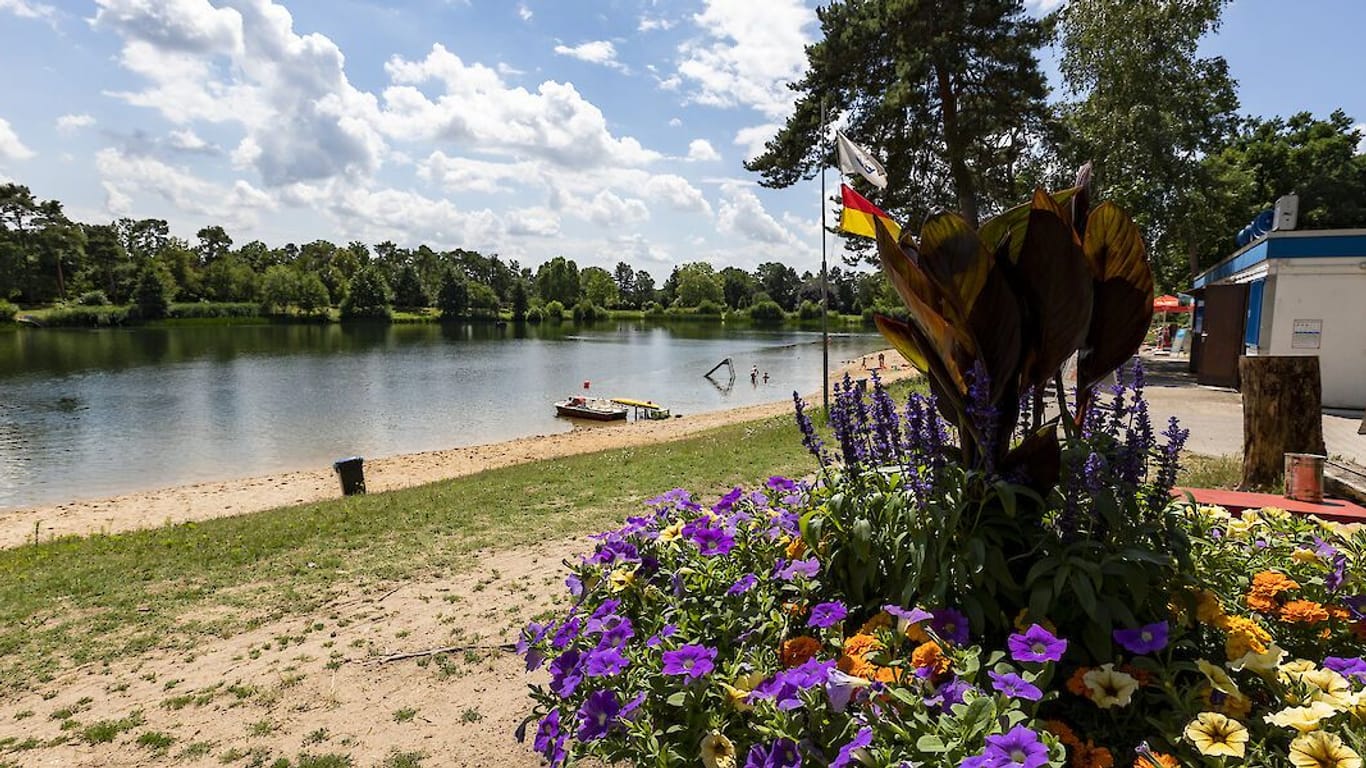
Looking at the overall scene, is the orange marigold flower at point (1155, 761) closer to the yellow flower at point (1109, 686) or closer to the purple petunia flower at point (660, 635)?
the yellow flower at point (1109, 686)

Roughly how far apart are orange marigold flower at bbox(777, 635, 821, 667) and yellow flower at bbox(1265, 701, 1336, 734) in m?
0.94

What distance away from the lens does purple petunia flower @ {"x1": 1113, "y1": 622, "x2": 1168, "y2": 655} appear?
155cm

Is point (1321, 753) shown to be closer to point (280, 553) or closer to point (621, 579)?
point (621, 579)

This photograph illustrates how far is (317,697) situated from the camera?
11.4ft

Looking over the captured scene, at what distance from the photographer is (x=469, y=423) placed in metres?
23.0

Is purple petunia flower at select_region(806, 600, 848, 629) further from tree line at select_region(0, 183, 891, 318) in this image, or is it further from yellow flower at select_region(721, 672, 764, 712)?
tree line at select_region(0, 183, 891, 318)

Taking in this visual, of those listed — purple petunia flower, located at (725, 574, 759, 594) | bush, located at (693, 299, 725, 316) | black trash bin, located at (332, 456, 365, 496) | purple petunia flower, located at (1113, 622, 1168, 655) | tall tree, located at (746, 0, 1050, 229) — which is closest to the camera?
purple petunia flower, located at (1113, 622, 1168, 655)

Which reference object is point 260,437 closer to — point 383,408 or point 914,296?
point 383,408

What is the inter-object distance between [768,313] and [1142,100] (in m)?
91.5

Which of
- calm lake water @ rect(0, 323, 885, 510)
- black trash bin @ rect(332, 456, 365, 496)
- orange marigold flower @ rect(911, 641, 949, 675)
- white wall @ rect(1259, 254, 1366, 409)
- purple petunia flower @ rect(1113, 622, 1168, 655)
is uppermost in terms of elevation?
white wall @ rect(1259, 254, 1366, 409)

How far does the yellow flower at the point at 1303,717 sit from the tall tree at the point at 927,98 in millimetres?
13307

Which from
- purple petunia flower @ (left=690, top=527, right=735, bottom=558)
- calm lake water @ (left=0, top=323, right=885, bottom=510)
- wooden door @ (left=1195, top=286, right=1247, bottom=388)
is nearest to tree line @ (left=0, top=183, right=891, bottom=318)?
calm lake water @ (left=0, top=323, right=885, bottom=510)

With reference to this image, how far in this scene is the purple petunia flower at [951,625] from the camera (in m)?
1.65

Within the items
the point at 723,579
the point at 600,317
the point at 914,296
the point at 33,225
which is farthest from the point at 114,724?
the point at 600,317
